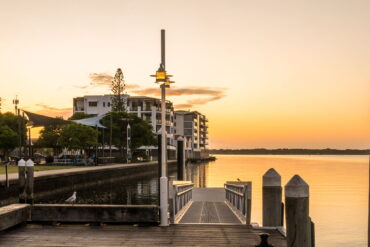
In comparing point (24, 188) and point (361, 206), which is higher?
point (24, 188)

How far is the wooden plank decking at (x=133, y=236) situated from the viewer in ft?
30.9

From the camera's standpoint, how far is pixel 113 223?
11477mm

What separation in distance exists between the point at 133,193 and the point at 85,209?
33180 mm

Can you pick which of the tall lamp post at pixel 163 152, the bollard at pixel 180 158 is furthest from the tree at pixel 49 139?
the tall lamp post at pixel 163 152

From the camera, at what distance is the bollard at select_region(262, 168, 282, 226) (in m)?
10.7

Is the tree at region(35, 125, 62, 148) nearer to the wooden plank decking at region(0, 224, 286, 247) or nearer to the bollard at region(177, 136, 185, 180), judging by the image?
the bollard at region(177, 136, 185, 180)

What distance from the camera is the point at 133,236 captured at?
399 inches

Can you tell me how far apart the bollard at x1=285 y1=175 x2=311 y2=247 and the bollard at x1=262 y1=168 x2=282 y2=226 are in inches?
139

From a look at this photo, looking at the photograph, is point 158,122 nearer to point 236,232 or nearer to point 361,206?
point 361,206

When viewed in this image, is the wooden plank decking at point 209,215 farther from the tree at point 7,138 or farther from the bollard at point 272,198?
the tree at point 7,138

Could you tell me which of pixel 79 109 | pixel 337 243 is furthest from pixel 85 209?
pixel 79 109

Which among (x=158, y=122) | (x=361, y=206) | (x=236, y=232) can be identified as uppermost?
(x=158, y=122)

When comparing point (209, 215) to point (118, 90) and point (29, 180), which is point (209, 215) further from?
point (118, 90)

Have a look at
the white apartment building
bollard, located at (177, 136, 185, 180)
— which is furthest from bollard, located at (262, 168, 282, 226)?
the white apartment building
